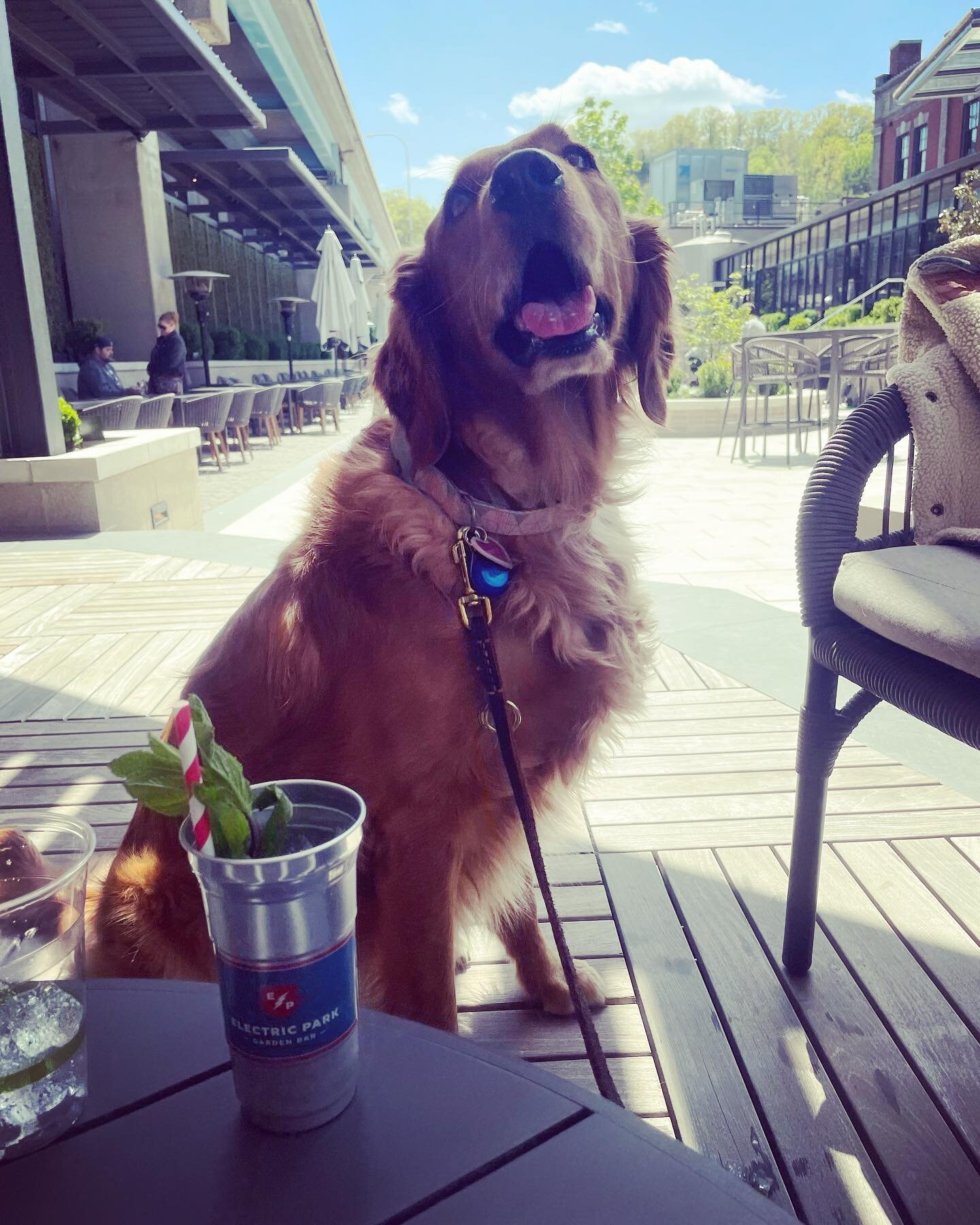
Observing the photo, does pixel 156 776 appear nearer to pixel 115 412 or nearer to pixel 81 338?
pixel 115 412

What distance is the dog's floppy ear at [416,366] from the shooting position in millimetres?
1437

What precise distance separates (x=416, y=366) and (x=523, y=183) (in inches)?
14.0

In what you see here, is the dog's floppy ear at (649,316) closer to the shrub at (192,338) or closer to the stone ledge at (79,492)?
the stone ledge at (79,492)

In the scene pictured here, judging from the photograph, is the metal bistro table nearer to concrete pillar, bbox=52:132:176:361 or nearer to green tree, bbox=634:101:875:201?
concrete pillar, bbox=52:132:176:361

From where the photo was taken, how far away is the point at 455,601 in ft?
4.27

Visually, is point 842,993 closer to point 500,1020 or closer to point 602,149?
point 500,1020

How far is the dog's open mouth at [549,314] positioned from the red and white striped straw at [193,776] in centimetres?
109

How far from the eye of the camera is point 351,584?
4.33 ft

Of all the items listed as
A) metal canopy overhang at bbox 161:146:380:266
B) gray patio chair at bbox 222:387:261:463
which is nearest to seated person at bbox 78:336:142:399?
gray patio chair at bbox 222:387:261:463

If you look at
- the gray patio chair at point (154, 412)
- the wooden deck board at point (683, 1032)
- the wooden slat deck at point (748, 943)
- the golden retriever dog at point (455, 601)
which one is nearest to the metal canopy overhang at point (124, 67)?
the gray patio chair at point (154, 412)

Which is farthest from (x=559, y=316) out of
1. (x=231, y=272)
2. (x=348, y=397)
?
(x=231, y=272)

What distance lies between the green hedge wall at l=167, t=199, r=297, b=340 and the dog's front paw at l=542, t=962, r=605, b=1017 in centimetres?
1601

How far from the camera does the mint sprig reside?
557 mm

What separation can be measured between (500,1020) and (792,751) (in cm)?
119
